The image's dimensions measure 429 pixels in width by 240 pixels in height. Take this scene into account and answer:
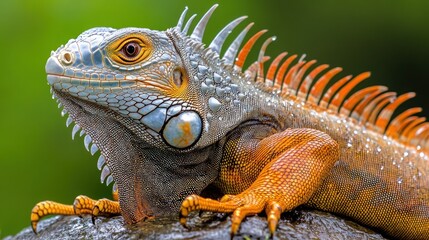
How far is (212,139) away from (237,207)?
0.68m

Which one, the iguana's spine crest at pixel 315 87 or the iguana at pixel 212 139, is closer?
the iguana at pixel 212 139

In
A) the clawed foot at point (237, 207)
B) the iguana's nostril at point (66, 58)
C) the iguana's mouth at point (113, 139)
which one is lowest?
the clawed foot at point (237, 207)

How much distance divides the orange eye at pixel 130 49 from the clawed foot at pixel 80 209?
92cm

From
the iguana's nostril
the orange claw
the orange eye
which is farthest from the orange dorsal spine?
the orange claw

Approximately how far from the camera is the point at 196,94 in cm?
393

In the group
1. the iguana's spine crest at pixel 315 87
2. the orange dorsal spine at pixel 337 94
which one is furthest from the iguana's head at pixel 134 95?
the orange dorsal spine at pixel 337 94

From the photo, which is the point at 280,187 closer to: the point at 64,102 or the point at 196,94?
the point at 196,94

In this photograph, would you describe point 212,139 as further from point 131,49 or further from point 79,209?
point 79,209

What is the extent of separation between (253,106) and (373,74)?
19.4 ft

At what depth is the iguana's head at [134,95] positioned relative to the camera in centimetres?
372

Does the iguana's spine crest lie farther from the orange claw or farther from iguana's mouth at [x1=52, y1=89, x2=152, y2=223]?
the orange claw

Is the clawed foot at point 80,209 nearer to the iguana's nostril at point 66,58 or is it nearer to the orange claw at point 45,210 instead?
the orange claw at point 45,210

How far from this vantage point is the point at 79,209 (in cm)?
422

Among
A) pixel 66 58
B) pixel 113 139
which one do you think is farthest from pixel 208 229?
pixel 66 58
